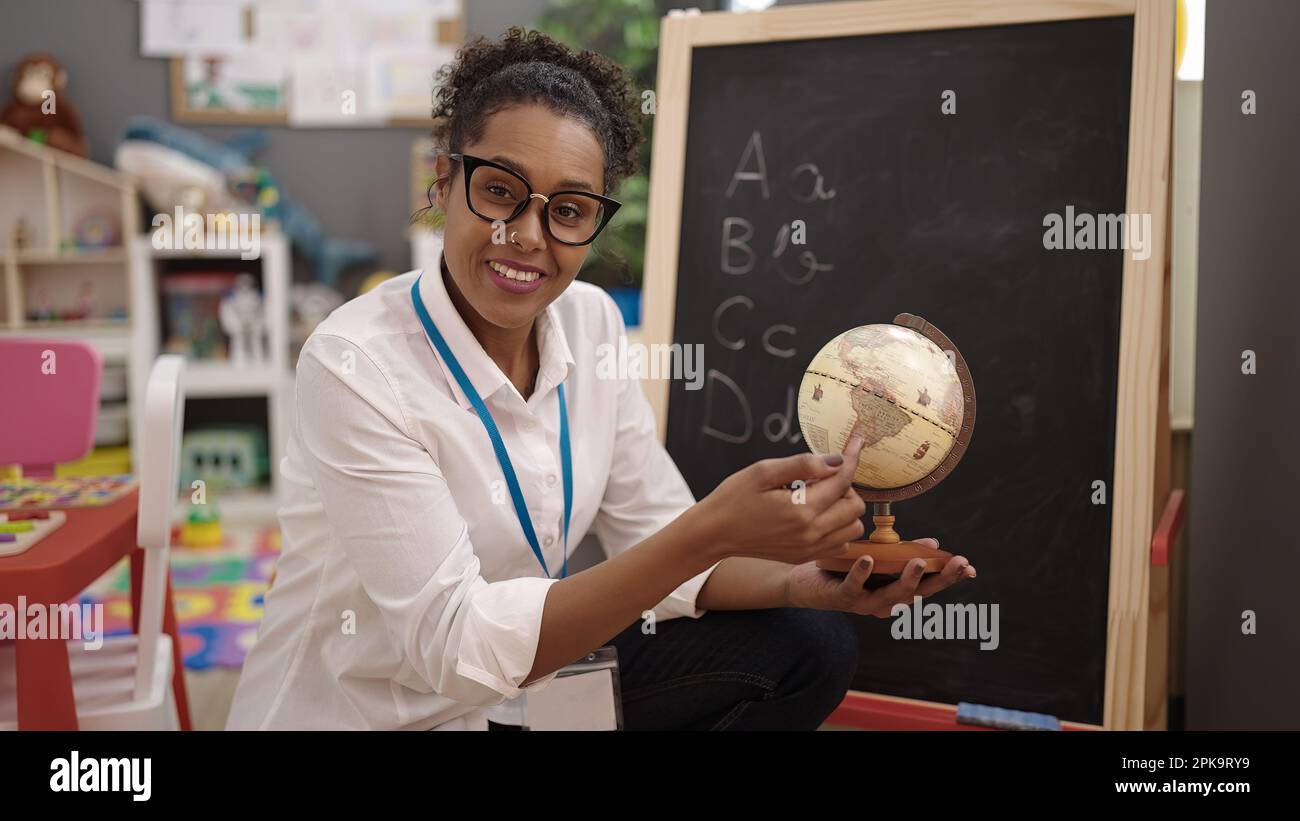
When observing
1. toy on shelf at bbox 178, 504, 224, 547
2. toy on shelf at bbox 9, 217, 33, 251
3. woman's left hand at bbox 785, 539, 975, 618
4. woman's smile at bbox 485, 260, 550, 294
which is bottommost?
toy on shelf at bbox 178, 504, 224, 547

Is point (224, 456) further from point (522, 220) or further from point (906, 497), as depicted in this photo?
point (906, 497)

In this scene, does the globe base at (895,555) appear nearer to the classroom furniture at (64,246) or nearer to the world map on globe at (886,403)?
the world map on globe at (886,403)

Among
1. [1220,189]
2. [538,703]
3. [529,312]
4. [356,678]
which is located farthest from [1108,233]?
[356,678]

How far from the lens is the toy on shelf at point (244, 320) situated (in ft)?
15.1

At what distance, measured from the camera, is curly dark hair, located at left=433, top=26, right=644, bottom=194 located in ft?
4.68

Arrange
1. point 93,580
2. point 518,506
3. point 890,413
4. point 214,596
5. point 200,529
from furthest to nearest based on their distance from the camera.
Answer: point 200,529
point 214,596
point 93,580
point 518,506
point 890,413

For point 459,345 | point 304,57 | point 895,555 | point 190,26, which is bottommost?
point 895,555

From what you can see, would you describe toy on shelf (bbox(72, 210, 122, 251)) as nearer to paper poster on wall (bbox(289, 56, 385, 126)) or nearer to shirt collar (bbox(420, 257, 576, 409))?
paper poster on wall (bbox(289, 56, 385, 126))

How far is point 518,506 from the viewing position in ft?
4.98

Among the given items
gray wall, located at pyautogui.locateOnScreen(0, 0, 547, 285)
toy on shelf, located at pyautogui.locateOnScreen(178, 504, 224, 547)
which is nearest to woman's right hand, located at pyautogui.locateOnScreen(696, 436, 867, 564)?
toy on shelf, located at pyautogui.locateOnScreen(178, 504, 224, 547)

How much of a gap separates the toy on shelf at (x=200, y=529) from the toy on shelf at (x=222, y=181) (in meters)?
1.26

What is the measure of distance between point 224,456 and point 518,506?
12.0ft

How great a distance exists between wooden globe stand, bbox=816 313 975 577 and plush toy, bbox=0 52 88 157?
4.32 m

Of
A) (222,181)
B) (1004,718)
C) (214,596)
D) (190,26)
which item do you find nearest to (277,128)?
(222,181)
